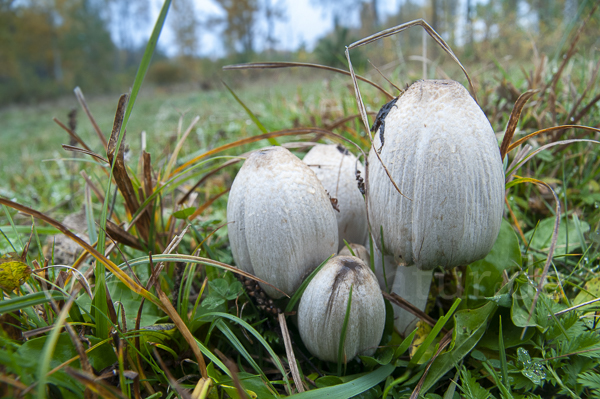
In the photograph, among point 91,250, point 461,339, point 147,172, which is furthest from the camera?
point 147,172

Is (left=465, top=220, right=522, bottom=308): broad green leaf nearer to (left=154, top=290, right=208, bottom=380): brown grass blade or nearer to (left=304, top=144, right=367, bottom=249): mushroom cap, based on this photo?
(left=304, top=144, right=367, bottom=249): mushroom cap

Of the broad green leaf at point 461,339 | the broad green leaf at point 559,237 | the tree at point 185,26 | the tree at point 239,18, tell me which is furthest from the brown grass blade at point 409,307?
the tree at point 185,26

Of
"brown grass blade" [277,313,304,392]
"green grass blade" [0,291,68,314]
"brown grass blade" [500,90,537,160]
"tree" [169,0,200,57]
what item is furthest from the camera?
"tree" [169,0,200,57]

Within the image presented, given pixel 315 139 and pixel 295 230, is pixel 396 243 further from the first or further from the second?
pixel 315 139

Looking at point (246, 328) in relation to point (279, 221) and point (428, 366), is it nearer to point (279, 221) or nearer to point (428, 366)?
point (279, 221)

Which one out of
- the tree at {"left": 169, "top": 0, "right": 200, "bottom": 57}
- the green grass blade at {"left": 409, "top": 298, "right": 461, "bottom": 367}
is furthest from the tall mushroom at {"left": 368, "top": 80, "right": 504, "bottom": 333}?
the tree at {"left": 169, "top": 0, "right": 200, "bottom": 57}

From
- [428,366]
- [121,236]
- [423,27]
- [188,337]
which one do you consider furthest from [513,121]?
[121,236]

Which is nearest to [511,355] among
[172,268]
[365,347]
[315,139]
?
[365,347]
